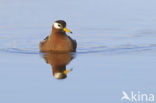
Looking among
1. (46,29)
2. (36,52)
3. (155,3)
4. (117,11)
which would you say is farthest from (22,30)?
(155,3)

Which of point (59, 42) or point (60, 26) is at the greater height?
point (60, 26)

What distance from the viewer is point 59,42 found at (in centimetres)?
2070

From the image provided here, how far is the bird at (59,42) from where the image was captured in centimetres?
2059

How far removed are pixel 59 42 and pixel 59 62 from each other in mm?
2109

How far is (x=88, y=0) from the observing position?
29.3 m

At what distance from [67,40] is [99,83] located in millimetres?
5162

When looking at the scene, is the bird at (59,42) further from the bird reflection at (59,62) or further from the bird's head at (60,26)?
the bird reflection at (59,62)

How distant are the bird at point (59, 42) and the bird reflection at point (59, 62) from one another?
331 millimetres

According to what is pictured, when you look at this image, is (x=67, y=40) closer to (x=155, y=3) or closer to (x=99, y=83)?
(x=99, y=83)

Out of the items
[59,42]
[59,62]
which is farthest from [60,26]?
[59,62]

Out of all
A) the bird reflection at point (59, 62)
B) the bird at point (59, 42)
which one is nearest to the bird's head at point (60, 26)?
the bird at point (59, 42)

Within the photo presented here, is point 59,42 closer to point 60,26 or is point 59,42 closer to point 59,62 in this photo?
point 60,26

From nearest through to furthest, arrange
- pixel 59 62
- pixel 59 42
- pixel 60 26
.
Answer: pixel 59 62
pixel 59 42
pixel 60 26

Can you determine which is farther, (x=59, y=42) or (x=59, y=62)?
(x=59, y=42)
